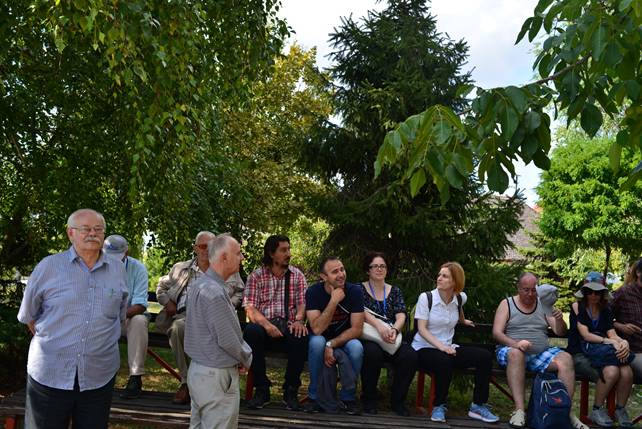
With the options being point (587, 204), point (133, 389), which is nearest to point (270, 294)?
point (133, 389)

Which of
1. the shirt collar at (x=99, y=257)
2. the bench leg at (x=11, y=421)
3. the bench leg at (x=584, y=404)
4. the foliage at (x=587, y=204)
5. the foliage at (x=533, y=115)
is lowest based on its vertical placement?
the bench leg at (x=11, y=421)

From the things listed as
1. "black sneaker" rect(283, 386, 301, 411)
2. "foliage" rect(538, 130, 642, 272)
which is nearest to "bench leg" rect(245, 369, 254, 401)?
"black sneaker" rect(283, 386, 301, 411)

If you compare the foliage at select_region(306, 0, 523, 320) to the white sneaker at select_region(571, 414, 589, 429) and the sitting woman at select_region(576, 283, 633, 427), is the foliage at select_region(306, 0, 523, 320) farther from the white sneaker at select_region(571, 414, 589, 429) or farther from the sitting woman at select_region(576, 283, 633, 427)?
the white sneaker at select_region(571, 414, 589, 429)

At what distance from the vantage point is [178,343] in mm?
5969

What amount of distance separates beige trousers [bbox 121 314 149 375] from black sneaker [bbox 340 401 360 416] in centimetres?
162

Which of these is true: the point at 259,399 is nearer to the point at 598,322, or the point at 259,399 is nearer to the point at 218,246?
the point at 218,246

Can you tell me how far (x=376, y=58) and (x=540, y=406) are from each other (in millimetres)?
5436

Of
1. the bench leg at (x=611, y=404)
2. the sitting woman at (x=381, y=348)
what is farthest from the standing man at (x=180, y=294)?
the bench leg at (x=611, y=404)

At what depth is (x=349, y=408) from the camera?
5.74 meters

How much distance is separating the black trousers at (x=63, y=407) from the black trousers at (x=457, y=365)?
9.40 ft

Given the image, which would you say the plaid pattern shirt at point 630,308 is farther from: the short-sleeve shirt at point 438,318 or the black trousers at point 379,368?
the black trousers at point 379,368

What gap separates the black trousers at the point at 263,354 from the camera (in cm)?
580

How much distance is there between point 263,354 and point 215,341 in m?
1.75

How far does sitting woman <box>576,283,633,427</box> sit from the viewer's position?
239 inches
